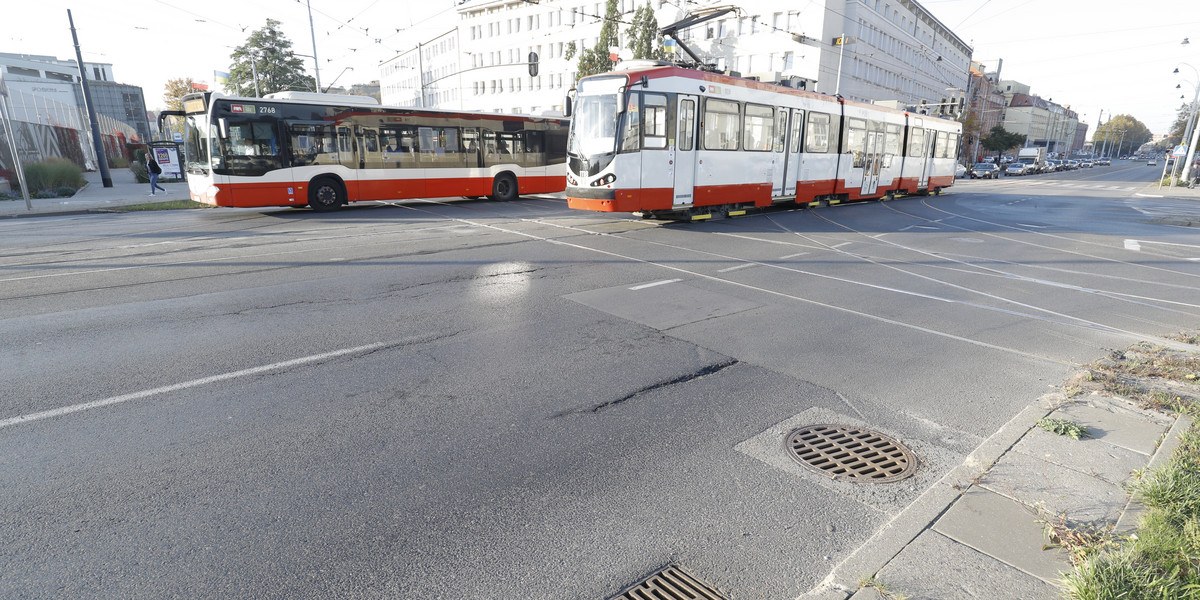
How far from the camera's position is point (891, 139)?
2209cm

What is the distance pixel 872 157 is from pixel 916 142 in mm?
4524

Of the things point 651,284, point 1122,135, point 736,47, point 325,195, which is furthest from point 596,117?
point 1122,135

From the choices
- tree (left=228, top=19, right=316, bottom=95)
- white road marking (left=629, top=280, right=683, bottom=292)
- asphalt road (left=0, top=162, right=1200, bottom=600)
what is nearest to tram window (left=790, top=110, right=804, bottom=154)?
asphalt road (left=0, top=162, right=1200, bottom=600)

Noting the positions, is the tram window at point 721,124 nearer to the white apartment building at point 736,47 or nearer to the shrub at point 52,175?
the white apartment building at point 736,47

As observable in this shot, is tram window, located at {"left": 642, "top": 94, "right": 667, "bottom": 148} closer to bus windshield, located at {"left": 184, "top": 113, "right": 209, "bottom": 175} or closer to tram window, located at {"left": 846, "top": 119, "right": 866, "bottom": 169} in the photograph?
tram window, located at {"left": 846, "top": 119, "right": 866, "bottom": 169}

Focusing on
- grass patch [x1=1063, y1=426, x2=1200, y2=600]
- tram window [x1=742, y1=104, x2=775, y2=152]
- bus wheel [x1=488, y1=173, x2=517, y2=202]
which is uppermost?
tram window [x1=742, y1=104, x2=775, y2=152]

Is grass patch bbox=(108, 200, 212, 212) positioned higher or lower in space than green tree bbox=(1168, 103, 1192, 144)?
lower

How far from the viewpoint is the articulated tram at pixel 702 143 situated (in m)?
13.1

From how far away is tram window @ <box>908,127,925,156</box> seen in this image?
77.5 ft

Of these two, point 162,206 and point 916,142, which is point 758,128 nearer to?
point 916,142

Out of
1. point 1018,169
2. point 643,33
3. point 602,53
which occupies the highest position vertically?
point 643,33

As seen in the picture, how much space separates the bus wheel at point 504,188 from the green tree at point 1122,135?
174 metres

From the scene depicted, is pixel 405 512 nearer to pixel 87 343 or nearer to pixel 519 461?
pixel 519 461

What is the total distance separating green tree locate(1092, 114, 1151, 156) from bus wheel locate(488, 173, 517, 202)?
174168 millimetres
